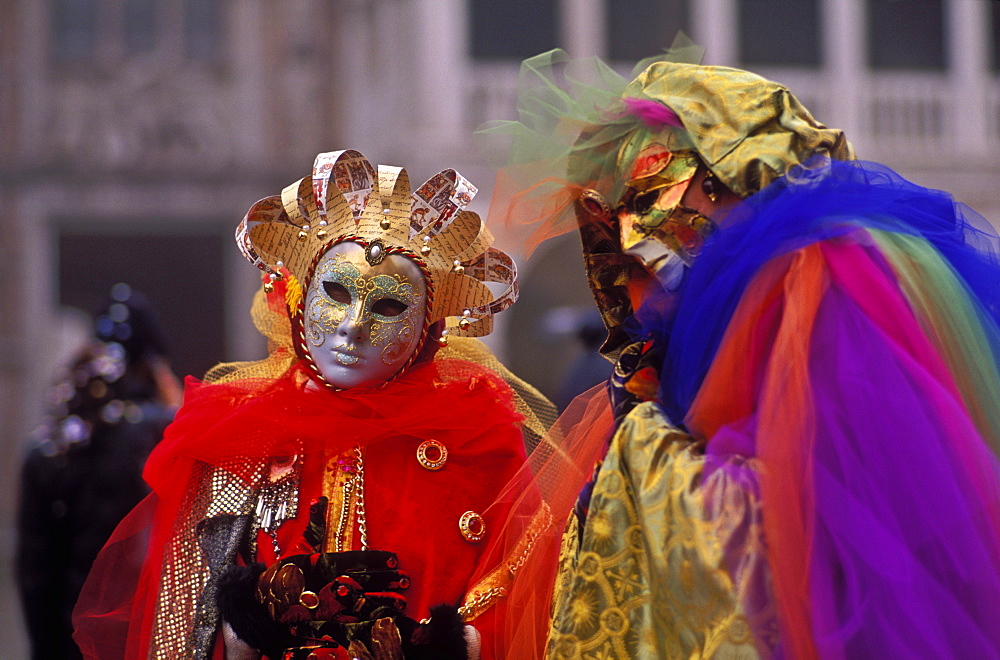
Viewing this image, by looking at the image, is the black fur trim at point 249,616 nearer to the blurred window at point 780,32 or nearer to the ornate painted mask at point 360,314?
the ornate painted mask at point 360,314

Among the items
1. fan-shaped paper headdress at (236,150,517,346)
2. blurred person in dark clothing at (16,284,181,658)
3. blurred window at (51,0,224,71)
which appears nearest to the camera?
fan-shaped paper headdress at (236,150,517,346)

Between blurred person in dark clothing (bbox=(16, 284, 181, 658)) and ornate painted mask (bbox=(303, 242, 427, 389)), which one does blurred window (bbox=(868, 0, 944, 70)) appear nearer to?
blurred person in dark clothing (bbox=(16, 284, 181, 658))

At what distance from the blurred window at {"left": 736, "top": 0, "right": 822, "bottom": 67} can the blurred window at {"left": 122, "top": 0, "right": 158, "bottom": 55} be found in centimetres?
524

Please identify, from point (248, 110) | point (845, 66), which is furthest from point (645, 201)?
point (248, 110)

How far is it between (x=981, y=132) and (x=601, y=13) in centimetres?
334

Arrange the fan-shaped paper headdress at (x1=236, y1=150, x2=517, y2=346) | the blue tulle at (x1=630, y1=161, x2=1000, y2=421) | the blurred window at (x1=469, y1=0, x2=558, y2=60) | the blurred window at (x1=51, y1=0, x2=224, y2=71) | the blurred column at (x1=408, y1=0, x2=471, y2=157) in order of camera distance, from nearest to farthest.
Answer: the blue tulle at (x1=630, y1=161, x2=1000, y2=421) < the fan-shaped paper headdress at (x1=236, y1=150, x2=517, y2=346) < the blurred column at (x1=408, y1=0, x2=471, y2=157) < the blurred window at (x1=469, y1=0, x2=558, y2=60) < the blurred window at (x1=51, y1=0, x2=224, y2=71)

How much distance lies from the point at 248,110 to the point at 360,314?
851cm

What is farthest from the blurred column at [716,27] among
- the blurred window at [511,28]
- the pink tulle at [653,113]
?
the pink tulle at [653,113]

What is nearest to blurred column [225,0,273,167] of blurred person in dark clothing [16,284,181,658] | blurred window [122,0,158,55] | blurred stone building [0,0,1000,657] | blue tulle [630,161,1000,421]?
blurred stone building [0,0,1000,657]

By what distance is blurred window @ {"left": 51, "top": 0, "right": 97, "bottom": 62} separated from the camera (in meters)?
10.1

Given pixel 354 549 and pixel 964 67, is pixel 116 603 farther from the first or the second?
pixel 964 67

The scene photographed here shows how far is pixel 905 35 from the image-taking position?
9.61 m

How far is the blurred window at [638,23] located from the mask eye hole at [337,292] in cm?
773

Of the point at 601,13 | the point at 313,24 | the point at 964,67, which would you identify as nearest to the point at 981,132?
the point at 964,67
